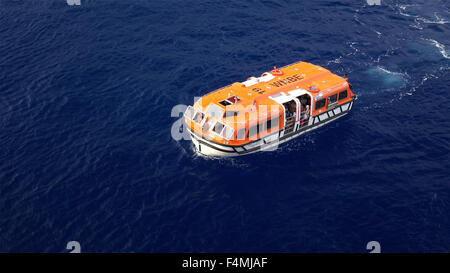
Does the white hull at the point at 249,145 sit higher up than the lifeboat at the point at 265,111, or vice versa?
the lifeboat at the point at 265,111

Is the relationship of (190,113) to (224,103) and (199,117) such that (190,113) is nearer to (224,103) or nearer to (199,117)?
(199,117)

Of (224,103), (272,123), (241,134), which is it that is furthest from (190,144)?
(272,123)

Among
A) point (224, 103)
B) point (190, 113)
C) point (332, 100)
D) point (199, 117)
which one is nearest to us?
point (224, 103)

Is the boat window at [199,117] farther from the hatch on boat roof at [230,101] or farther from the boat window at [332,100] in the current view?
the boat window at [332,100]

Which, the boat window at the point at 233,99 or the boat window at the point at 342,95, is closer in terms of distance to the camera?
the boat window at the point at 233,99

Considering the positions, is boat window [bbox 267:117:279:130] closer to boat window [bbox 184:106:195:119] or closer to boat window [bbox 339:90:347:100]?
boat window [bbox 184:106:195:119]

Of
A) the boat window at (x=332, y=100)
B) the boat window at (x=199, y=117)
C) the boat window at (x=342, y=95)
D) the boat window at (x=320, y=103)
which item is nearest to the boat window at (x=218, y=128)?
the boat window at (x=199, y=117)

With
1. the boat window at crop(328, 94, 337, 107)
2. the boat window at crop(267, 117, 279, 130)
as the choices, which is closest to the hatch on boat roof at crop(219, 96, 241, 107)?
the boat window at crop(267, 117, 279, 130)
